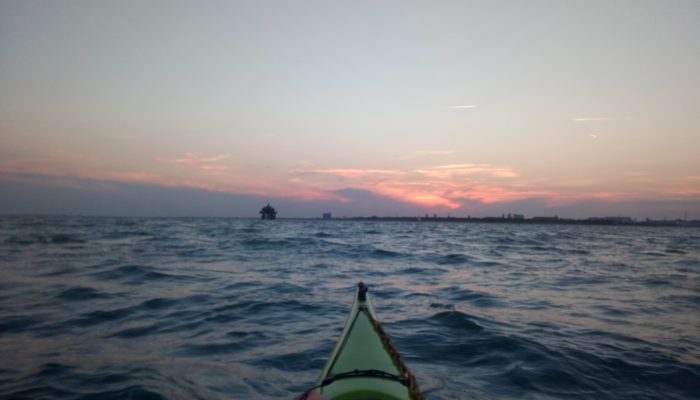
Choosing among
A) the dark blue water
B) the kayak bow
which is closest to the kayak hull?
the kayak bow

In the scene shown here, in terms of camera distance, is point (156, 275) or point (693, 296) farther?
point (156, 275)

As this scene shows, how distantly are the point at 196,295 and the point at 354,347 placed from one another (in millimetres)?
9724

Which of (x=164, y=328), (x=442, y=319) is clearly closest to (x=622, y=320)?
(x=442, y=319)

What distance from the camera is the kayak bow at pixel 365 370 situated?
12.9ft

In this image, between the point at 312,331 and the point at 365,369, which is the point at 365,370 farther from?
the point at 312,331

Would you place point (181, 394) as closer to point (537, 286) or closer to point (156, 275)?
point (156, 275)

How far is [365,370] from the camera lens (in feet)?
14.0

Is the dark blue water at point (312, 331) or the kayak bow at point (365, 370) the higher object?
the kayak bow at point (365, 370)

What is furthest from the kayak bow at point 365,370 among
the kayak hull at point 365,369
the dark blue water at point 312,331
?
the dark blue water at point 312,331

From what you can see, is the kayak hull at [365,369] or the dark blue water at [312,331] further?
the dark blue water at [312,331]

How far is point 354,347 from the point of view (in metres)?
4.75

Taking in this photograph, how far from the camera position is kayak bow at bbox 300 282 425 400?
392 centimetres

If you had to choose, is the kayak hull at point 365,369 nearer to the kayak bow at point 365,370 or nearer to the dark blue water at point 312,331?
the kayak bow at point 365,370

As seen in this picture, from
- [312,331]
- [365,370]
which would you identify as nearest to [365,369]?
[365,370]
